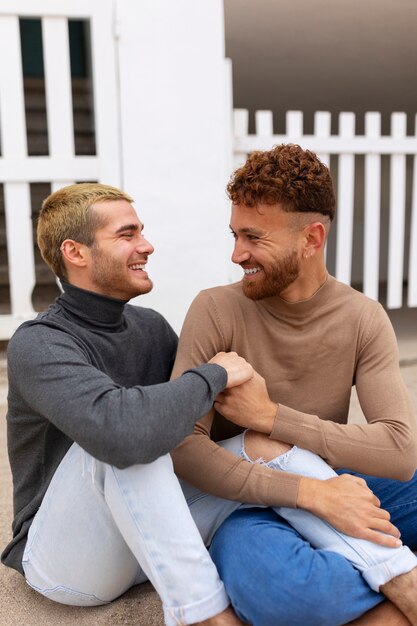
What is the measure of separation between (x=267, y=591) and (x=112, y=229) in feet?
3.49

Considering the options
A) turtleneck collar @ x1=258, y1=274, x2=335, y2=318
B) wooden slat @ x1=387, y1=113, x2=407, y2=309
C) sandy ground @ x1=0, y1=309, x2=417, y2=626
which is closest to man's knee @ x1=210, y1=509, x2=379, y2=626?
sandy ground @ x1=0, y1=309, x2=417, y2=626

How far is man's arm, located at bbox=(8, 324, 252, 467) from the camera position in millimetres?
1368

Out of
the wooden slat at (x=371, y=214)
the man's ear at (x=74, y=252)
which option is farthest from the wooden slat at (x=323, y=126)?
the man's ear at (x=74, y=252)

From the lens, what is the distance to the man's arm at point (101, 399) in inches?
53.9

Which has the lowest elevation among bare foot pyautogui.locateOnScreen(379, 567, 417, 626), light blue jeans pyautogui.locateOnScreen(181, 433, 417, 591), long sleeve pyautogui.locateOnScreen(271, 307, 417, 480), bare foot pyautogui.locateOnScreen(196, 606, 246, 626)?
bare foot pyautogui.locateOnScreen(196, 606, 246, 626)

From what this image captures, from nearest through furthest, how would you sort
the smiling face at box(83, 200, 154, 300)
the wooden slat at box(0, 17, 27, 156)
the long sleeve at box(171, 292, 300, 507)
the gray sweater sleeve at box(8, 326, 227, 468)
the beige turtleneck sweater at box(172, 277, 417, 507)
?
1. the gray sweater sleeve at box(8, 326, 227, 468)
2. the long sleeve at box(171, 292, 300, 507)
3. the beige turtleneck sweater at box(172, 277, 417, 507)
4. the smiling face at box(83, 200, 154, 300)
5. the wooden slat at box(0, 17, 27, 156)

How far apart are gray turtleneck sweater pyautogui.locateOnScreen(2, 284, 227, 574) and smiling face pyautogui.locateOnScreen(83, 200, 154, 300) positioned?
0.17 ft

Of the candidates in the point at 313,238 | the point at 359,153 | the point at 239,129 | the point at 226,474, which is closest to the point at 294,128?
the point at 239,129

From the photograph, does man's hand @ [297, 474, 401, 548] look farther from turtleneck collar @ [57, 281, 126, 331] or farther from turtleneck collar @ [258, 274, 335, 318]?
turtleneck collar @ [57, 281, 126, 331]

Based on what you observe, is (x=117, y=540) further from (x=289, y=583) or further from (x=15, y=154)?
(x=15, y=154)

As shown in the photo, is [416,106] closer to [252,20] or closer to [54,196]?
[252,20]

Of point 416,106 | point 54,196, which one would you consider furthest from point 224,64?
point 416,106

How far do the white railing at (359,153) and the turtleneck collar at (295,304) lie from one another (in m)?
2.18

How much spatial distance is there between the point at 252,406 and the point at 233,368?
0.39 ft
